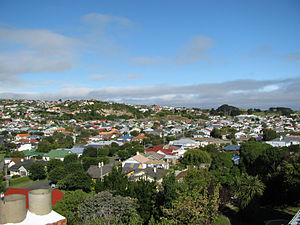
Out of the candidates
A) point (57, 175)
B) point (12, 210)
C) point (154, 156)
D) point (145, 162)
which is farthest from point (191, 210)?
point (154, 156)

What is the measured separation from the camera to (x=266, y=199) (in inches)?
707

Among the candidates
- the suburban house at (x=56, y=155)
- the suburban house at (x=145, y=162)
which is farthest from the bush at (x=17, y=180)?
the suburban house at (x=145, y=162)

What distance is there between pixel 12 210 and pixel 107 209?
499cm

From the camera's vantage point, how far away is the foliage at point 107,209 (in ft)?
34.3

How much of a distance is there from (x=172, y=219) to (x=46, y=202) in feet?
18.0

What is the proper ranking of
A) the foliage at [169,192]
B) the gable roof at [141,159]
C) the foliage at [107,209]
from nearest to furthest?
the foliage at [107,209] → the foliage at [169,192] → the gable roof at [141,159]

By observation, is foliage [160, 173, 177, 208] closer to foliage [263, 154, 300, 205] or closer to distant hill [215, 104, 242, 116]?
foliage [263, 154, 300, 205]

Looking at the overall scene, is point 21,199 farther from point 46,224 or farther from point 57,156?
point 57,156

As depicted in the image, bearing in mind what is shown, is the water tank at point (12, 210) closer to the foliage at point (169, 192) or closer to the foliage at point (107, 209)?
the foliage at point (107, 209)

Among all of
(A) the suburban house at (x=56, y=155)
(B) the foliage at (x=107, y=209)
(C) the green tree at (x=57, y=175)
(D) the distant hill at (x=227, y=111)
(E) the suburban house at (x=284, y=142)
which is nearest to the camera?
(B) the foliage at (x=107, y=209)

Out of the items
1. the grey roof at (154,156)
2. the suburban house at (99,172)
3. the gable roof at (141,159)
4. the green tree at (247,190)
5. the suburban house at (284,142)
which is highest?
the green tree at (247,190)

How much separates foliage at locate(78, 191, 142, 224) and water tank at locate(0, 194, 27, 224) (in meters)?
4.42

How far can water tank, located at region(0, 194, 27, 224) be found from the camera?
605 cm

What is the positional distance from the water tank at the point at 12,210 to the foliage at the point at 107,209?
4.42 m
